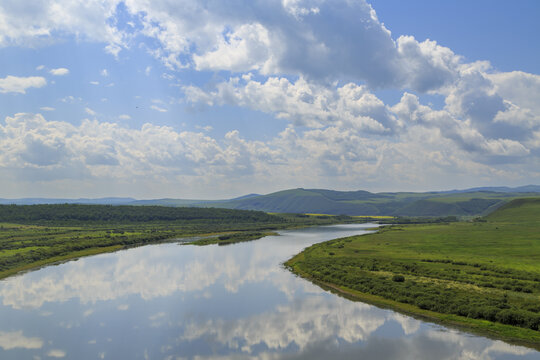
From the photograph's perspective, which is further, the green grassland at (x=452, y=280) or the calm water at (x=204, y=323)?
the green grassland at (x=452, y=280)

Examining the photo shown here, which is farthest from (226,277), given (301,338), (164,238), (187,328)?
(164,238)

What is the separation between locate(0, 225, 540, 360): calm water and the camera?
35.0 metres

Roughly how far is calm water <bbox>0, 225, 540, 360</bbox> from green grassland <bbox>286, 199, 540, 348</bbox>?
155 inches

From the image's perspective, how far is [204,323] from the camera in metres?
43.1

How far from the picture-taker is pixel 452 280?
60.5 m

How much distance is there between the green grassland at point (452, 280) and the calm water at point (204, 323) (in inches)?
155

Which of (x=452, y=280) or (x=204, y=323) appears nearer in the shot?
(x=204, y=323)

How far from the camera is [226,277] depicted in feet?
232

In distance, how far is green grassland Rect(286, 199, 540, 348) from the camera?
135 feet

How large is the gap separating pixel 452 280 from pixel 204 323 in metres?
40.8

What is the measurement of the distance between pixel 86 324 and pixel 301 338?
24.7 metres

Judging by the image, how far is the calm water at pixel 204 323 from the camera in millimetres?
35031

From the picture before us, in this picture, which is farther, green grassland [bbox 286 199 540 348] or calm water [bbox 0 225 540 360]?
green grassland [bbox 286 199 540 348]

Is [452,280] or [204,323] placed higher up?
[452,280]
